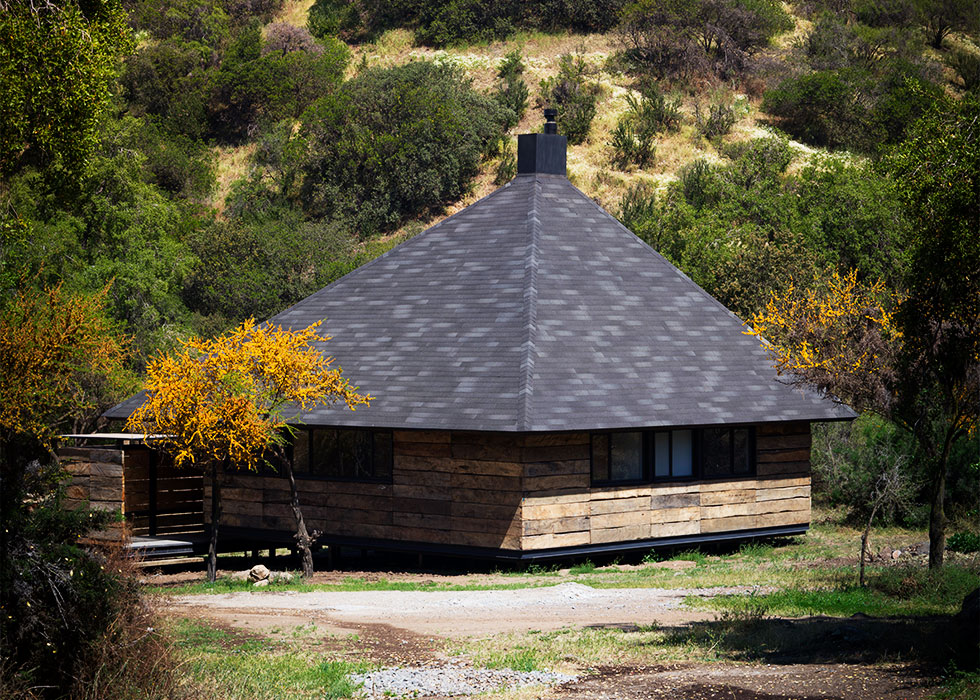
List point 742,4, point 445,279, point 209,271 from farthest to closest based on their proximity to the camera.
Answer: point 742,4 → point 209,271 → point 445,279

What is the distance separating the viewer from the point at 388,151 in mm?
53188

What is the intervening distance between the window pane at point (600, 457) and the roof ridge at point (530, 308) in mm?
1562

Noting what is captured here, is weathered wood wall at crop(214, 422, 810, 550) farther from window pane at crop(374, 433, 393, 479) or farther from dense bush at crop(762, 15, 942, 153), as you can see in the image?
dense bush at crop(762, 15, 942, 153)

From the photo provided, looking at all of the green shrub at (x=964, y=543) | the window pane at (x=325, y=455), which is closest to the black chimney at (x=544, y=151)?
the window pane at (x=325, y=455)

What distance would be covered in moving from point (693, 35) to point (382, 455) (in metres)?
47.0

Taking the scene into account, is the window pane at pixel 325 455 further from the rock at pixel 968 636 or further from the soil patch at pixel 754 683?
the rock at pixel 968 636

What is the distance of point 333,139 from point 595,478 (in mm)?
37908

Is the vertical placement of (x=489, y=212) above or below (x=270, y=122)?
below

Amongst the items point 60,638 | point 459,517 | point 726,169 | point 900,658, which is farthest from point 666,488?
point 726,169

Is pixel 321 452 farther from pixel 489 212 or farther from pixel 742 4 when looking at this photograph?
pixel 742 4

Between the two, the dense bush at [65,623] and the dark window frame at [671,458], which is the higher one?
the dense bush at [65,623]

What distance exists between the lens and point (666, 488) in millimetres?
21125

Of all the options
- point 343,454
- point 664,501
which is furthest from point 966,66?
point 343,454

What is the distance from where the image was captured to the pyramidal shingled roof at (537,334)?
800 inches
